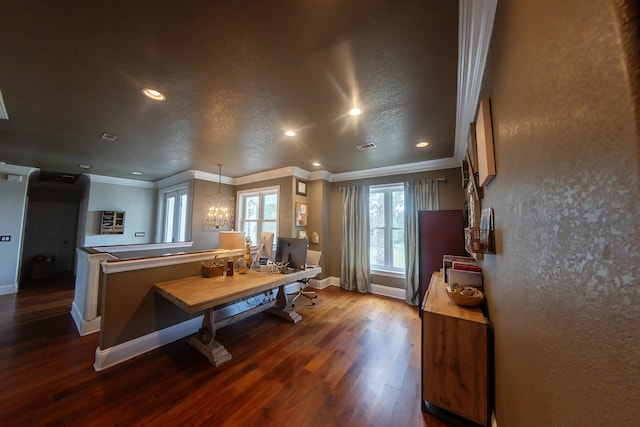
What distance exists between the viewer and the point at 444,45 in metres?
1.48

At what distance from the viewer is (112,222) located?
17.8ft

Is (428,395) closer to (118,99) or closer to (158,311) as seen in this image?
(158,311)

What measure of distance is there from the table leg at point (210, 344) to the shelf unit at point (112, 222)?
4721mm

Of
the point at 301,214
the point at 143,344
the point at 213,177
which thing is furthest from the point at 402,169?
the point at 143,344

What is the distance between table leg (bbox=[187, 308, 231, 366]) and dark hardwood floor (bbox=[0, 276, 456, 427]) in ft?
0.25

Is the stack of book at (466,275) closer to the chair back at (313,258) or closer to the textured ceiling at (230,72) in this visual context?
the textured ceiling at (230,72)

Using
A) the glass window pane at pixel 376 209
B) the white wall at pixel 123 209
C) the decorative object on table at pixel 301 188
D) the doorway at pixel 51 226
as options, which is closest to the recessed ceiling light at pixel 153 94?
the decorative object on table at pixel 301 188

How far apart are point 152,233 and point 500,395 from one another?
7582mm

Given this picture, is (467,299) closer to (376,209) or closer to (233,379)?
(233,379)

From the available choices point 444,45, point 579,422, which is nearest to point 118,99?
point 444,45

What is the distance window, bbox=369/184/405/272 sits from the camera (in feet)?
14.3

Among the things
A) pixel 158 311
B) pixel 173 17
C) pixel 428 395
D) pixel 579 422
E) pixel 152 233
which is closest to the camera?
pixel 579 422

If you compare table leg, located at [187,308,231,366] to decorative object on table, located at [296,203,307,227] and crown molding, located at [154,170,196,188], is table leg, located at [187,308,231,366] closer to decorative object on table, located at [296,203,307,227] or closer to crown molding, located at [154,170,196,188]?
decorative object on table, located at [296,203,307,227]

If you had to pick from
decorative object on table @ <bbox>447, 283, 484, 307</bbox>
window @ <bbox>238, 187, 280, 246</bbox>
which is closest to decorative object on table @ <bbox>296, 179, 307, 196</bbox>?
window @ <bbox>238, 187, 280, 246</bbox>
